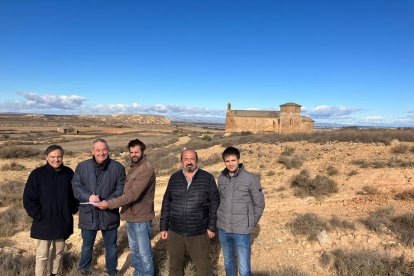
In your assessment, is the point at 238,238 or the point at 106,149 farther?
the point at 106,149

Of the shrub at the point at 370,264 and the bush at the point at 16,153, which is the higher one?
the shrub at the point at 370,264

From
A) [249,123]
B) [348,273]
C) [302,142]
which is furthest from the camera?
[249,123]

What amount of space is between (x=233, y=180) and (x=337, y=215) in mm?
4036

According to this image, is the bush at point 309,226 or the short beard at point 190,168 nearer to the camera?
the short beard at point 190,168

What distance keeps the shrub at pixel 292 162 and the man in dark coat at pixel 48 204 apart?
9.96m

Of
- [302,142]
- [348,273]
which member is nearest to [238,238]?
[348,273]

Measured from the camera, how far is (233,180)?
3.74 m

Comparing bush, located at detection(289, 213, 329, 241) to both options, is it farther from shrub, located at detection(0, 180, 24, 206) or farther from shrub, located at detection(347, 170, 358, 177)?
shrub, located at detection(0, 180, 24, 206)

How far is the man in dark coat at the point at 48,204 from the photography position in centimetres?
376

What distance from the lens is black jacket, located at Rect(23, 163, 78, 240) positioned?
3748 mm

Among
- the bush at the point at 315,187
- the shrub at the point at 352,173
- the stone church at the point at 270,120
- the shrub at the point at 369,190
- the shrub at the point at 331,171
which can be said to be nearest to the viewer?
the shrub at the point at 369,190

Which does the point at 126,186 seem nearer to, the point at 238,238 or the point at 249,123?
the point at 238,238

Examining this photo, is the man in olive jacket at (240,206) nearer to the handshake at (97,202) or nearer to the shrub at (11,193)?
the handshake at (97,202)

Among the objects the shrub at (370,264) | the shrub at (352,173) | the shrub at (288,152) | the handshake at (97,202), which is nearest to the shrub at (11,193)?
the handshake at (97,202)
